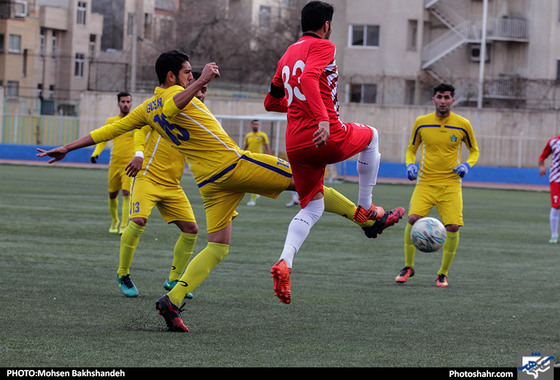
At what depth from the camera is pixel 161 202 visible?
9133mm

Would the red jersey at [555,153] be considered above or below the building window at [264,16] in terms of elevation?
below

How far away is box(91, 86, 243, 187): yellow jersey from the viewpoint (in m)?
7.33

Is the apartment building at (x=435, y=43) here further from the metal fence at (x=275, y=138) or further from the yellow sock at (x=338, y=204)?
the yellow sock at (x=338, y=204)

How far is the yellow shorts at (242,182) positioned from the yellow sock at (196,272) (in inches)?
7.3

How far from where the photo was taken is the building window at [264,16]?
67.8 meters

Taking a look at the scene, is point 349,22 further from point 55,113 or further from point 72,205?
point 72,205

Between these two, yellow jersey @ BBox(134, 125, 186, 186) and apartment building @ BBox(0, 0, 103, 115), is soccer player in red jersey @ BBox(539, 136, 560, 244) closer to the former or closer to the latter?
yellow jersey @ BBox(134, 125, 186, 186)

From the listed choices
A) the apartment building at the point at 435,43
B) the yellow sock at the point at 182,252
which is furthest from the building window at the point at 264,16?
the yellow sock at the point at 182,252

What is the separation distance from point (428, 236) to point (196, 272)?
269 centimetres

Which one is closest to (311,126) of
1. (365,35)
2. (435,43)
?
(365,35)

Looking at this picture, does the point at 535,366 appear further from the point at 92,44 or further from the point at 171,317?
the point at 92,44

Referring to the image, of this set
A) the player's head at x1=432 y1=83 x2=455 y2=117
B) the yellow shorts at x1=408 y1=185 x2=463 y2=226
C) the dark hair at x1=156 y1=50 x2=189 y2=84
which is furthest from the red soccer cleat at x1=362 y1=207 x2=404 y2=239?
the player's head at x1=432 y1=83 x2=455 y2=117

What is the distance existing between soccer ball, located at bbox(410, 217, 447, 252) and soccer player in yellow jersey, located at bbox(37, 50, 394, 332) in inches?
66.9

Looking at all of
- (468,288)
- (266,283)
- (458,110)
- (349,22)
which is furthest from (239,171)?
(349,22)
